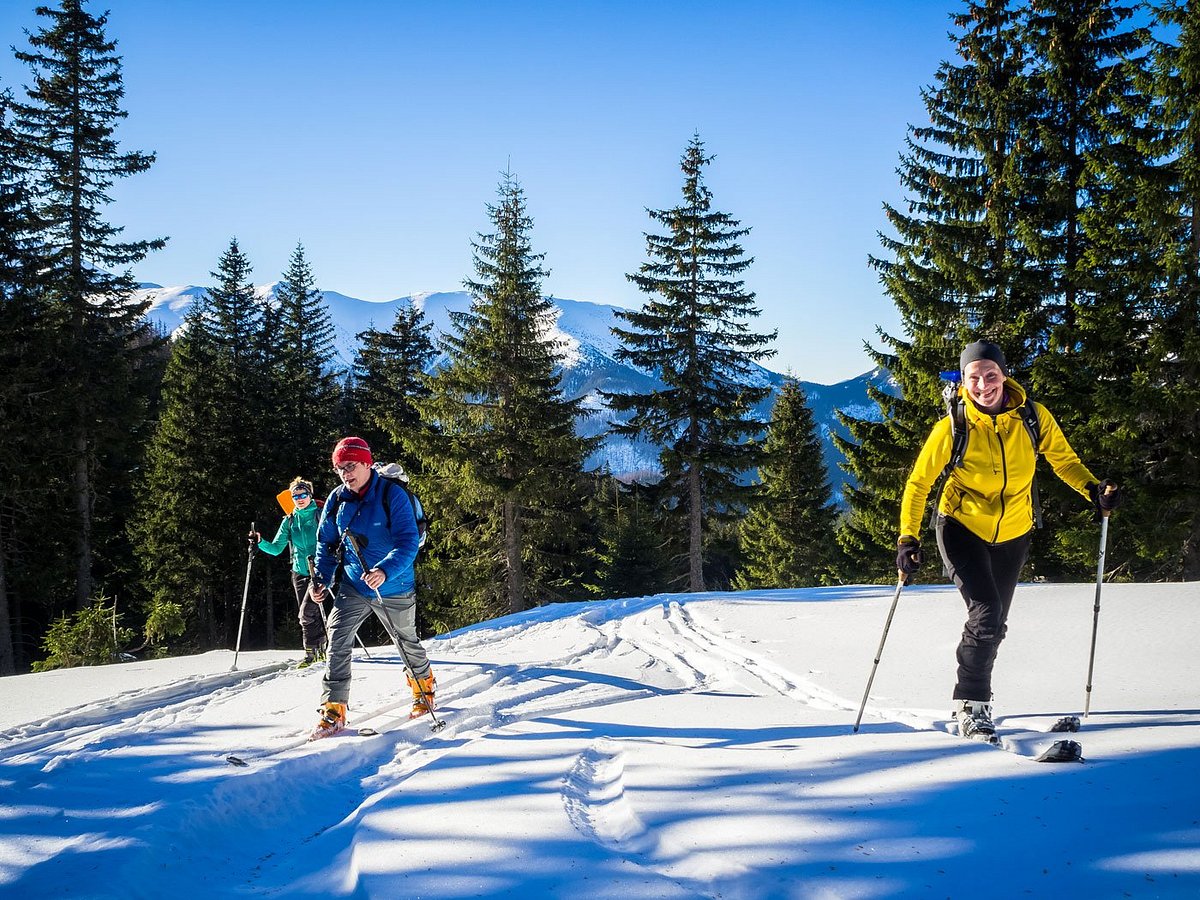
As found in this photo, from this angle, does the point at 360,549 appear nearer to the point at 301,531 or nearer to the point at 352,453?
the point at 352,453

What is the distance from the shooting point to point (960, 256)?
1614 centimetres

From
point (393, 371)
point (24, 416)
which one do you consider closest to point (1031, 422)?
point (24, 416)

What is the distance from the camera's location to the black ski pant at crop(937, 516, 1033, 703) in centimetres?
386

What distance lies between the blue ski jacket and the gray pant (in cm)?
12

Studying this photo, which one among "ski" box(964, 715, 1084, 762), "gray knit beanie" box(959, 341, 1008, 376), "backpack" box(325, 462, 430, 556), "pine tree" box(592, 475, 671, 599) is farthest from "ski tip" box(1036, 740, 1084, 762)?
"pine tree" box(592, 475, 671, 599)

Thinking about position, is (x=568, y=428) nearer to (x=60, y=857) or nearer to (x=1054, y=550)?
(x=1054, y=550)

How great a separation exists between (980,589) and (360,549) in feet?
14.1

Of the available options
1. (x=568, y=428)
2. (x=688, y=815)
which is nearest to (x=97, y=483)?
(x=568, y=428)

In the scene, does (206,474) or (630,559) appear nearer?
(206,474)

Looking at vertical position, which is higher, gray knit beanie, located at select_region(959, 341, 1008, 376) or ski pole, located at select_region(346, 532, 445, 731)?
gray knit beanie, located at select_region(959, 341, 1008, 376)

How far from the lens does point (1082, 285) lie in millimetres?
13680

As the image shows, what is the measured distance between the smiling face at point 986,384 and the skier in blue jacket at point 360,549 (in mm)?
3984

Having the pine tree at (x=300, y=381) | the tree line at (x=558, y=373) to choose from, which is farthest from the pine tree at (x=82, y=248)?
the pine tree at (x=300, y=381)

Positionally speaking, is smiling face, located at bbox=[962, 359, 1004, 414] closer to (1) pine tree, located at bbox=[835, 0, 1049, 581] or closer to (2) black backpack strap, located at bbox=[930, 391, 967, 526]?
(2) black backpack strap, located at bbox=[930, 391, 967, 526]
